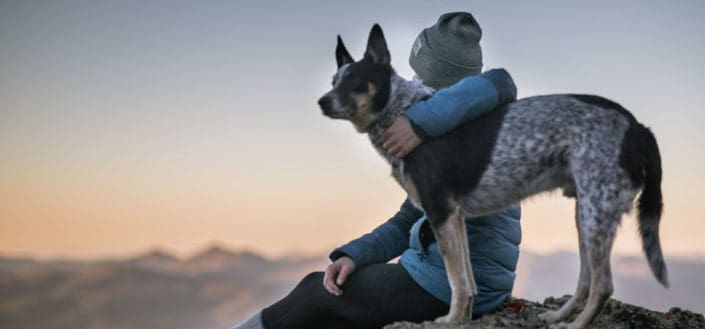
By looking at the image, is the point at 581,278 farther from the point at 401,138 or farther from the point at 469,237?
the point at 401,138

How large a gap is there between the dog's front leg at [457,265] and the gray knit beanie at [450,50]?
139 cm

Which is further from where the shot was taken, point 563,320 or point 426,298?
point 426,298

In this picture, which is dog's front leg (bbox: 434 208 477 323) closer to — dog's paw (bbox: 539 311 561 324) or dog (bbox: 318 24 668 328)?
dog (bbox: 318 24 668 328)

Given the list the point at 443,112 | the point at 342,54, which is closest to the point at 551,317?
the point at 443,112

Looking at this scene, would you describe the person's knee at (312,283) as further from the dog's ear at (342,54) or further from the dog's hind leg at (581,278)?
the dog's hind leg at (581,278)

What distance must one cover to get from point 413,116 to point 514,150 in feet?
2.14

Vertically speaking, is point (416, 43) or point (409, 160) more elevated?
point (416, 43)

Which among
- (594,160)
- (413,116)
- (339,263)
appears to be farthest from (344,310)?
(594,160)

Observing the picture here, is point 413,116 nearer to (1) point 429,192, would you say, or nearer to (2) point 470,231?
(1) point 429,192

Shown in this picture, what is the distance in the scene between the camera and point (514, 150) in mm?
4445

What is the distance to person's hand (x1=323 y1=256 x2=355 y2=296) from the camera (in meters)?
5.19

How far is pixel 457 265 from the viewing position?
14.6ft

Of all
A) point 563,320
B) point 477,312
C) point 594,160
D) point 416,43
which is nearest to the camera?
point 594,160

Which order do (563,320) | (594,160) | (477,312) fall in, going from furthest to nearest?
(477,312), (563,320), (594,160)
